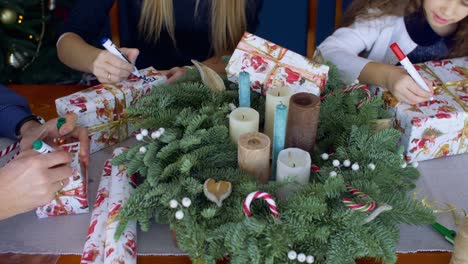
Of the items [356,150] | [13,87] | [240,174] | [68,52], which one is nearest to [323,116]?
[356,150]

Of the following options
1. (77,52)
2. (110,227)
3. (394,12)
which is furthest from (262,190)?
(394,12)

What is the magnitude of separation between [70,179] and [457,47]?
3.34ft

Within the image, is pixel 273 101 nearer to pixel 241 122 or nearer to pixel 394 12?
pixel 241 122

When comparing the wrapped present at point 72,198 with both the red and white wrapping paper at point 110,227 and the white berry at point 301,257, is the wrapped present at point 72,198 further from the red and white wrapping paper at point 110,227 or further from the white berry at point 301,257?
the white berry at point 301,257

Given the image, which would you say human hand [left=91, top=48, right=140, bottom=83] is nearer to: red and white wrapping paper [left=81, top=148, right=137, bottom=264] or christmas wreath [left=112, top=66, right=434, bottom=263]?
christmas wreath [left=112, top=66, right=434, bottom=263]

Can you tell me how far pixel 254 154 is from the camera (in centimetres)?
71

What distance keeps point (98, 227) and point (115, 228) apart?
0.16ft

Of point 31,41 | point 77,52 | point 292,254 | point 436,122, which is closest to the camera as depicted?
point 292,254

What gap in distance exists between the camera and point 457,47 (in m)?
1.25

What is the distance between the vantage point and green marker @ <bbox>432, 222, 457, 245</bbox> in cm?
78

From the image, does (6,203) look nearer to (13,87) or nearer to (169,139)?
(169,139)

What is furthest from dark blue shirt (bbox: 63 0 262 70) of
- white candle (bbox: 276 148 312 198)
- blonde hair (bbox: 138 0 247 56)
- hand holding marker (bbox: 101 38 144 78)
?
white candle (bbox: 276 148 312 198)

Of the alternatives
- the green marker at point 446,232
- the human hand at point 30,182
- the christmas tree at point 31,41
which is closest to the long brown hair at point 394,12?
the green marker at point 446,232

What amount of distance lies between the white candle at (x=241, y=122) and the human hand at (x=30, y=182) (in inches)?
10.9
